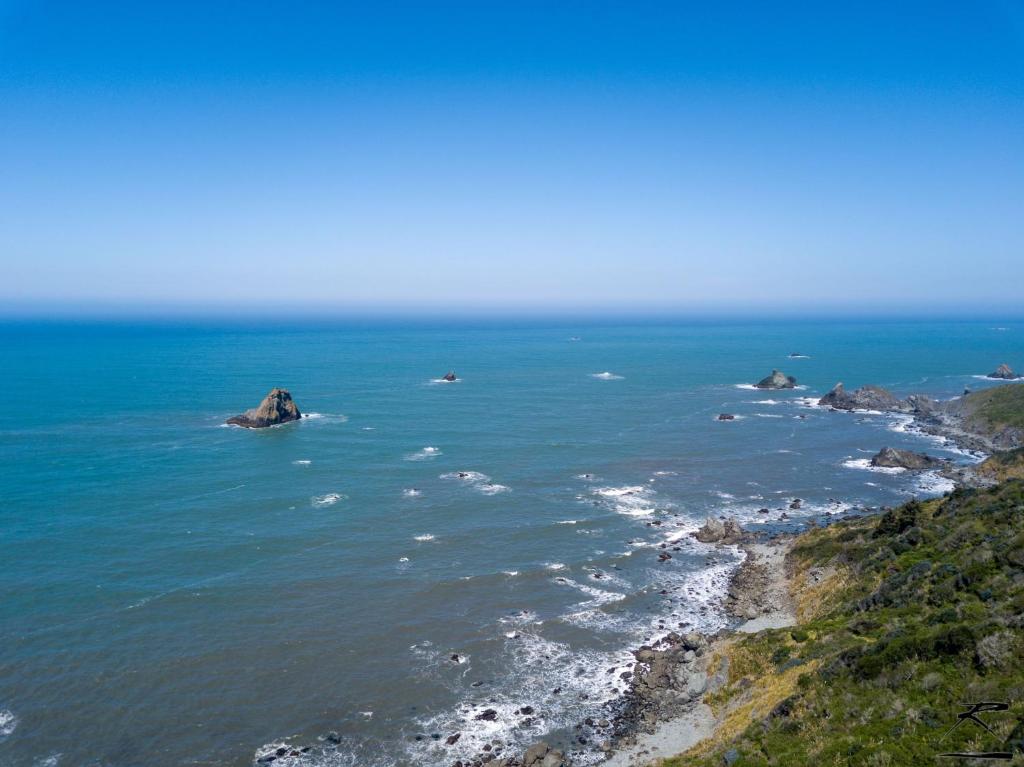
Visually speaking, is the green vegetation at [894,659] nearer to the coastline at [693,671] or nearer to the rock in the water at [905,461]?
the coastline at [693,671]

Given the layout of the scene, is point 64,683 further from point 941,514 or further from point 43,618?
point 941,514

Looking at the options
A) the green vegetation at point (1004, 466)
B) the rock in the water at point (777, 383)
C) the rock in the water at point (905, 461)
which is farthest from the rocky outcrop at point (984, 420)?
the rock in the water at point (777, 383)

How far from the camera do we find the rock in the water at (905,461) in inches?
3533

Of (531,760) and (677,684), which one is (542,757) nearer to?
(531,760)

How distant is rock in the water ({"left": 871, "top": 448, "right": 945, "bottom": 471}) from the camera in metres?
89.8

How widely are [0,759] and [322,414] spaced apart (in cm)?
9421

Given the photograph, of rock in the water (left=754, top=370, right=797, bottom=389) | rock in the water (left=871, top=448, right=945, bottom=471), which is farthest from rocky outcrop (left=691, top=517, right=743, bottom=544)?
rock in the water (left=754, top=370, right=797, bottom=389)

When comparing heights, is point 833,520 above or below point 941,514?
below

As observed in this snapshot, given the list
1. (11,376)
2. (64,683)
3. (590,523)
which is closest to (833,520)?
(590,523)

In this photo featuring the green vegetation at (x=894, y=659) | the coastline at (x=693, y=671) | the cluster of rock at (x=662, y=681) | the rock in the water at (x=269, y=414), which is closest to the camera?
the green vegetation at (x=894, y=659)

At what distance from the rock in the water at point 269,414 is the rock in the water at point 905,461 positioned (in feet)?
328

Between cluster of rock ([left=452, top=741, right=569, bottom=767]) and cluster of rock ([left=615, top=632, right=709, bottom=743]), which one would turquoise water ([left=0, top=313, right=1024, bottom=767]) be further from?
cluster of rock ([left=615, top=632, right=709, bottom=743])

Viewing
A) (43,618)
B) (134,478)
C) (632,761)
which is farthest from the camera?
(134,478)

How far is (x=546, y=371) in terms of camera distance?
19712 cm
